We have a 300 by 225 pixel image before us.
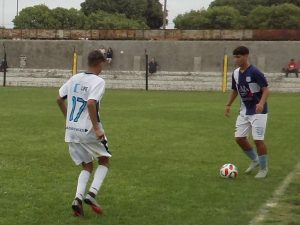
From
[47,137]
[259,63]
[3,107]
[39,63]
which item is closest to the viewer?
[47,137]

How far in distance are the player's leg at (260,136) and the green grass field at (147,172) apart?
0.56 ft

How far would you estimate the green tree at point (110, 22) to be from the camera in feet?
293

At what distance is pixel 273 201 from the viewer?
7.30 meters

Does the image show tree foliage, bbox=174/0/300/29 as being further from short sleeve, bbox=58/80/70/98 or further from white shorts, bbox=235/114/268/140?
short sleeve, bbox=58/80/70/98

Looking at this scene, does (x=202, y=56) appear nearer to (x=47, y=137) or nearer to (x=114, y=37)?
(x=114, y=37)

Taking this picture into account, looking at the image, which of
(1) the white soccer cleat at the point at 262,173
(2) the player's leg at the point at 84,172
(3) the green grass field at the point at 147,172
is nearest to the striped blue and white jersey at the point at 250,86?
(1) the white soccer cleat at the point at 262,173

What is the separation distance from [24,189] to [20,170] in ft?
4.77

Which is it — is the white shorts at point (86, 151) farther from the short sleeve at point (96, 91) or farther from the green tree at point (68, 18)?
the green tree at point (68, 18)

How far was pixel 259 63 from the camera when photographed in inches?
1683

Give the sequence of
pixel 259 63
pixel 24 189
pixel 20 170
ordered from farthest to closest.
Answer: pixel 259 63 < pixel 20 170 < pixel 24 189

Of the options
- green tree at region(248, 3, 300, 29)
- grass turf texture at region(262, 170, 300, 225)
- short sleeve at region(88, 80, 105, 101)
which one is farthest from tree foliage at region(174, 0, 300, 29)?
short sleeve at region(88, 80, 105, 101)

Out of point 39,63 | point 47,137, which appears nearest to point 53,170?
point 47,137

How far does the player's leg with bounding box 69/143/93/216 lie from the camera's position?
6430 millimetres

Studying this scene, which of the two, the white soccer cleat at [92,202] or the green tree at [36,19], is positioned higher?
the green tree at [36,19]
